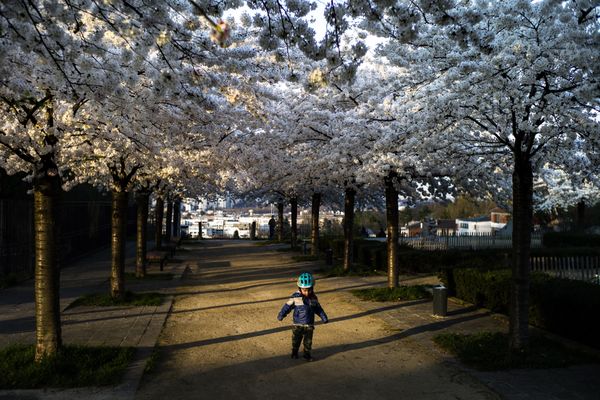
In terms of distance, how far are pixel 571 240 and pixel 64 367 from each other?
84.1ft

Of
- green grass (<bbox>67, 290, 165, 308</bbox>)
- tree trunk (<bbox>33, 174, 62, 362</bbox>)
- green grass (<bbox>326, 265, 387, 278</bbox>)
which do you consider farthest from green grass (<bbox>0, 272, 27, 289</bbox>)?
green grass (<bbox>326, 265, 387, 278</bbox>)

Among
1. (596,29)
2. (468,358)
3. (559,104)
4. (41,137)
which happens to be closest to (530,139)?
(559,104)

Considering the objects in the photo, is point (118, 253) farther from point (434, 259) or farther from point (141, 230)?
point (434, 259)

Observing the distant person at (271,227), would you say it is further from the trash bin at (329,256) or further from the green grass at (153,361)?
the green grass at (153,361)

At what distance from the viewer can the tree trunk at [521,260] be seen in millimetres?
8039

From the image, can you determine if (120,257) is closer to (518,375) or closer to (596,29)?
(518,375)

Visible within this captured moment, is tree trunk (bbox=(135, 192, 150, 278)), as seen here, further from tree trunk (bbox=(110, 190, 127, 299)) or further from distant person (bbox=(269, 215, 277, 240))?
distant person (bbox=(269, 215, 277, 240))

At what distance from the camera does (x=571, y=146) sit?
8.54 meters

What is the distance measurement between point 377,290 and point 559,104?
292 inches

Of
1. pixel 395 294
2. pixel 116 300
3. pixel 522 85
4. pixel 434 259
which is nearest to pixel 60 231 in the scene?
pixel 116 300

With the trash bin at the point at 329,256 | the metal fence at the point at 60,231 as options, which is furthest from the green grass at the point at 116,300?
the trash bin at the point at 329,256

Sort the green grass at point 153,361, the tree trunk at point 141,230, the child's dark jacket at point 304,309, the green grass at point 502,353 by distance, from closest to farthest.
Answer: the green grass at point 153,361 < the green grass at point 502,353 < the child's dark jacket at point 304,309 < the tree trunk at point 141,230

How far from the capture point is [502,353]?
26.1ft

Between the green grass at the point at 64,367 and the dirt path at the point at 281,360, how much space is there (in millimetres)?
526
